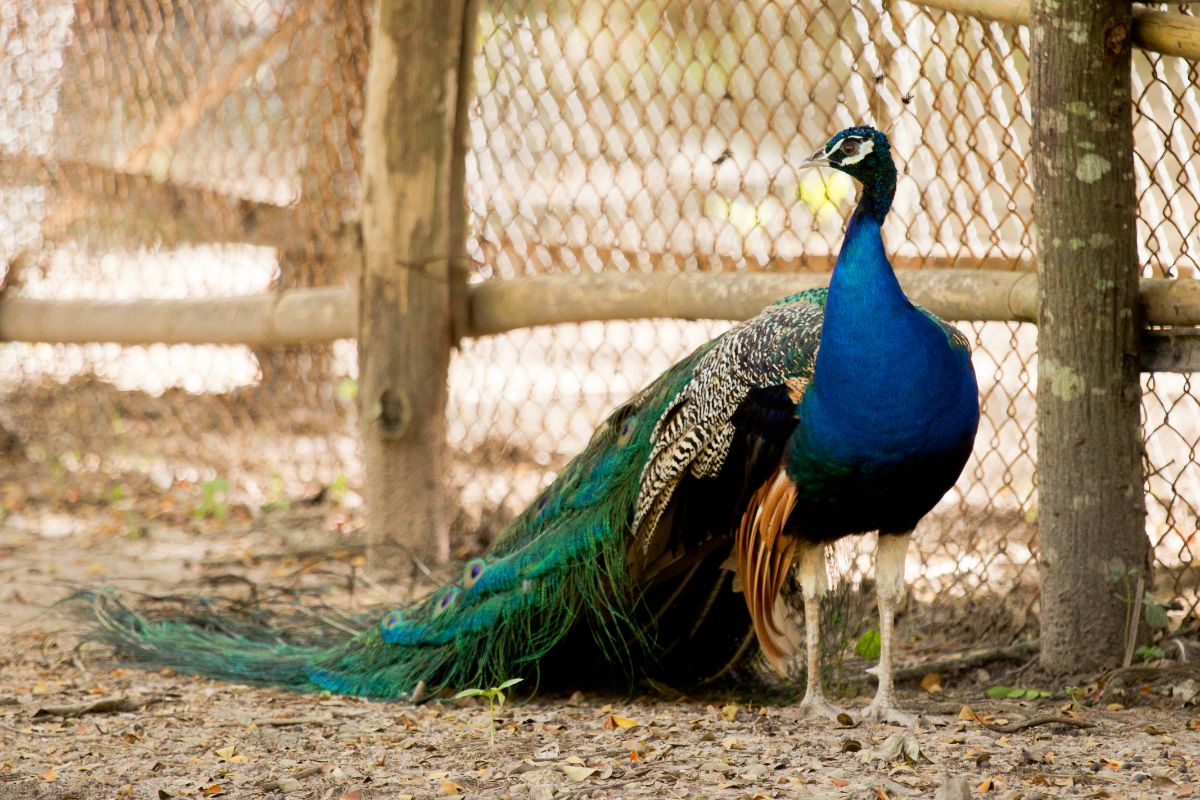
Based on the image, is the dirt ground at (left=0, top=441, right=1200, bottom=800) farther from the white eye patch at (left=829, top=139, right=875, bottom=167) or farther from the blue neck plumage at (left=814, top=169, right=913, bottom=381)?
the white eye patch at (left=829, top=139, right=875, bottom=167)

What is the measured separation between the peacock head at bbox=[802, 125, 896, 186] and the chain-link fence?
84cm

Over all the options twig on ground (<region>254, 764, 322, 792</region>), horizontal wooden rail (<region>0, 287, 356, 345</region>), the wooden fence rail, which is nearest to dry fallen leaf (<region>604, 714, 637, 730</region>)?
twig on ground (<region>254, 764, 322, 792</region>)

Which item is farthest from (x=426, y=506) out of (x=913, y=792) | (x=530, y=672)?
(x=913, y=792)

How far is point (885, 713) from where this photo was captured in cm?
319

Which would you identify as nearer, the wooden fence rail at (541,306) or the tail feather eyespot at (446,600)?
the wooden fence rail at (541,306)

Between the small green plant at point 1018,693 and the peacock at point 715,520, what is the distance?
0.30 meters

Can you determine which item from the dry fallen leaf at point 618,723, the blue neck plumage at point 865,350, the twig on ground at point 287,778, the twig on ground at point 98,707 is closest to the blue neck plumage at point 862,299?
the blue neck plumage at point 865,350

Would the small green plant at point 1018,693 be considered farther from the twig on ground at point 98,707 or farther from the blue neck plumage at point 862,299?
the twig on ground at point 98,707

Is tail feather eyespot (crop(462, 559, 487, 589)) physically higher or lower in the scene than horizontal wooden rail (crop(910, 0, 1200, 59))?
lower

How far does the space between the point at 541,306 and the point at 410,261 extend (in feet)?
1.55

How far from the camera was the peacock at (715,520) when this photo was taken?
298cm

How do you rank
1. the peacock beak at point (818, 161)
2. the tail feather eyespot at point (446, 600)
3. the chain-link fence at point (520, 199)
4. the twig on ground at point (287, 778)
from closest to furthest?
the twig on ground at point (287, 778) → the peacock beak at point (818, 161) → the tail feather eyespot at point (446, 600) → the chain-link fence at point (520, 199)

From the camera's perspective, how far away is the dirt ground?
2670mm

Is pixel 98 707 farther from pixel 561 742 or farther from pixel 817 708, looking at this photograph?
pixel 817 708
